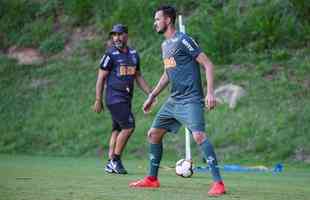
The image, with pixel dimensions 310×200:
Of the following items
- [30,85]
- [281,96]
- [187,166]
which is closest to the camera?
[187,166]

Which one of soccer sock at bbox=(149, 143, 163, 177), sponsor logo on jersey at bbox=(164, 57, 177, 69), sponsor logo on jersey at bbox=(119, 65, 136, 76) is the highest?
sponsor logo on jersey at bbox=(164, 57, 177, 69)

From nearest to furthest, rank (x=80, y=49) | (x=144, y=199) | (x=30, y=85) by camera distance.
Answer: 1. (x=144, y=199)
2. (x=30, y=85)
3. (x=80, y=49)

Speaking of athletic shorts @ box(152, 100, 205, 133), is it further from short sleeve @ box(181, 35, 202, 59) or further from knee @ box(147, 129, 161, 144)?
short sleeve @ box(181, 35, 202, 59)

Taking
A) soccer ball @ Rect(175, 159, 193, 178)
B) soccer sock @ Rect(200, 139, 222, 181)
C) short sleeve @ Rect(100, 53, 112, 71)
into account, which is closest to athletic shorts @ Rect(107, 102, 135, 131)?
short sleeve @ Rect(100, 53, 112, 71)

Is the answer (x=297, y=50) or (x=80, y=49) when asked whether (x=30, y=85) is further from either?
(x=297, y=50)

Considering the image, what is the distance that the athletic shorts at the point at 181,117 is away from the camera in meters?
8.70

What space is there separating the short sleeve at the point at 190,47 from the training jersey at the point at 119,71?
3686mm

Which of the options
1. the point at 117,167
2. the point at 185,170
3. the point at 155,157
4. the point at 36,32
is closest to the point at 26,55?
the point at 36,32

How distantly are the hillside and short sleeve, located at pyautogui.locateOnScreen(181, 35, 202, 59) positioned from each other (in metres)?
7.67

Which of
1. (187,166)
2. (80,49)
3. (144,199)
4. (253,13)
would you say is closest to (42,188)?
(144,199)

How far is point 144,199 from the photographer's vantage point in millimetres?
7781

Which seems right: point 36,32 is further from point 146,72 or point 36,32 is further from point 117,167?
point 117,167

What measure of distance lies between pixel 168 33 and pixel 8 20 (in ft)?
60.2

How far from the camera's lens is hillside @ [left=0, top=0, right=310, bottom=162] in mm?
17656
